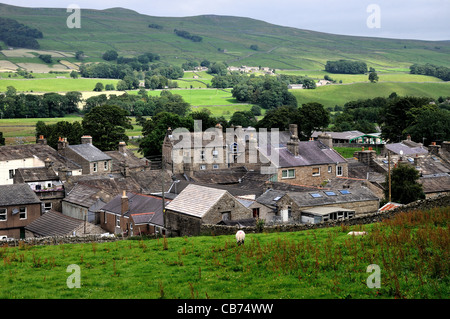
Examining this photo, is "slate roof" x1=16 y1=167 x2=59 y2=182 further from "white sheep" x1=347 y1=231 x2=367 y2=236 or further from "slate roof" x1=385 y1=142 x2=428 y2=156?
"slate roof" x1=385 y1=142 x2=428 y2=156

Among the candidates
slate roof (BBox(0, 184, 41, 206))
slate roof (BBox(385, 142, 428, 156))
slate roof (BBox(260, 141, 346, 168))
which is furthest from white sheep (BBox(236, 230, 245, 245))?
slate roof (BBox(385, 142, 428, 156))

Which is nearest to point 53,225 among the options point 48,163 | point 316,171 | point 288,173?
point 48,163

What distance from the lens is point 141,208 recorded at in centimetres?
4706

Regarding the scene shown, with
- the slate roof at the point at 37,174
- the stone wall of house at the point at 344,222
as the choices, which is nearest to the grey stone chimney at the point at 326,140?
the slate roof at the point at 37,174

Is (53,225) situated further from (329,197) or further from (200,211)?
(329,197)

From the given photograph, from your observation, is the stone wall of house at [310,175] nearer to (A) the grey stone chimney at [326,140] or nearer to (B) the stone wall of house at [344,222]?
(A) the grey stone chimney at [326,140]

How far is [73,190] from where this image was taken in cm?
6006

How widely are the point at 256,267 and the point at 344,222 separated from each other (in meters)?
13.0

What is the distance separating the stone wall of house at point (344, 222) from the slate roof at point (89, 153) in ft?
151

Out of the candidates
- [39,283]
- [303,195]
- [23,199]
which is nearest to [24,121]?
[23,199]

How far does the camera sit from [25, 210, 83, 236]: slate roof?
153 ft
